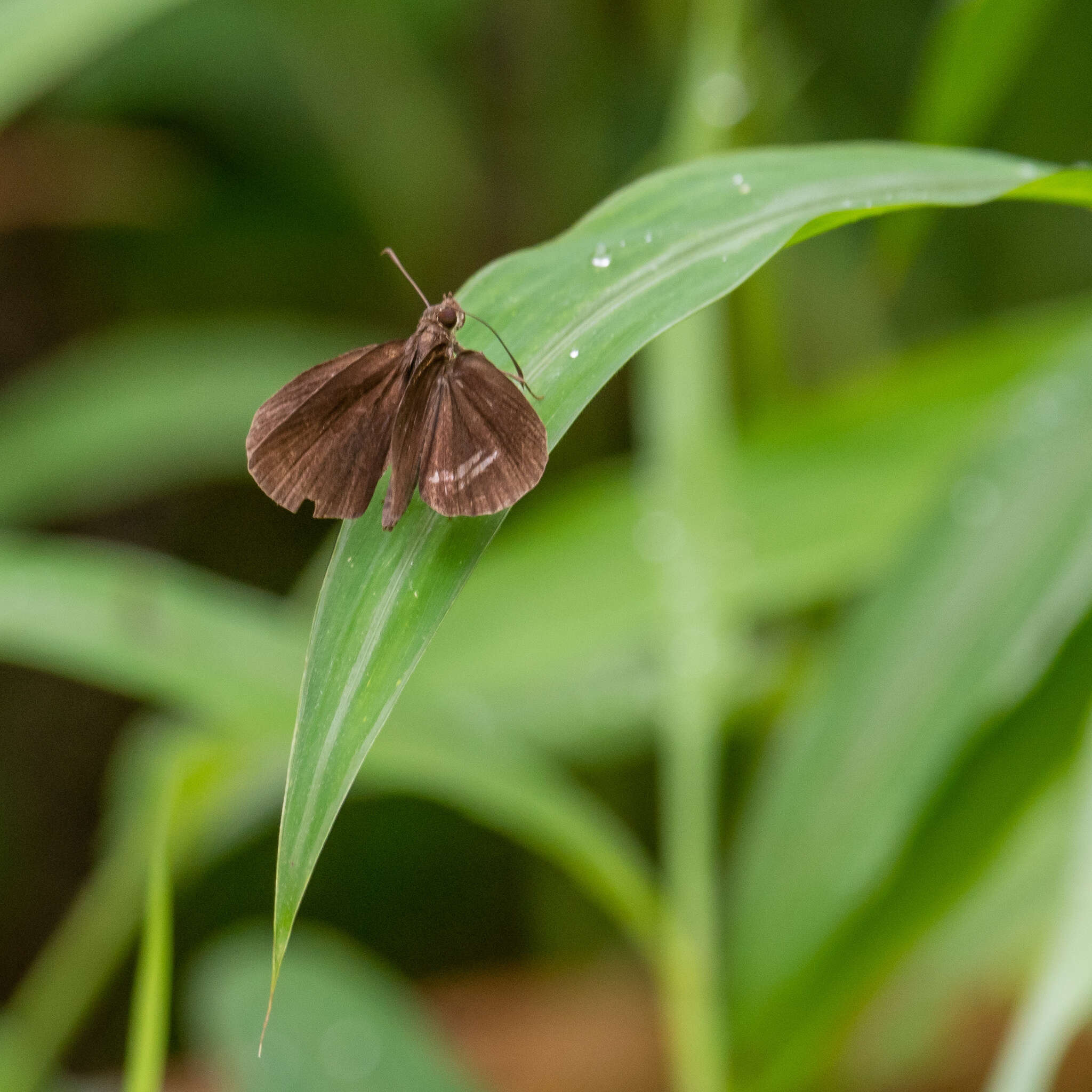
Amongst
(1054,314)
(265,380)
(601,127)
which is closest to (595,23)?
(601,127)

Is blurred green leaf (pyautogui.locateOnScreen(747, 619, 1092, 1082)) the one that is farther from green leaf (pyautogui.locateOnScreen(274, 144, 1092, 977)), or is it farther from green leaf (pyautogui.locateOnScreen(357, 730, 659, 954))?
green leaf (pyautogui.locateOnScreen(274, 144, 1092, 977))

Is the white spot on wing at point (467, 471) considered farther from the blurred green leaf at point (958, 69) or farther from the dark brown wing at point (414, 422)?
the blurred green leaf at point (958, 69)

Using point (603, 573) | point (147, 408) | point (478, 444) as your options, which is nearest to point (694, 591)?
point (603, 573)

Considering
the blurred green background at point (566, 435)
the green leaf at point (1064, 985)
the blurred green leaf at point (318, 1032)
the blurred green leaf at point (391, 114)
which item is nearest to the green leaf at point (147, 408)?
the blurred green background at point (566, 435)

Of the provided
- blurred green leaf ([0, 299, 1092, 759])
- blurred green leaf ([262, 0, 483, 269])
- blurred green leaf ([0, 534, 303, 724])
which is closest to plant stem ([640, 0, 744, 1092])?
blurred green leaf ([0, 299, 1092, 759])

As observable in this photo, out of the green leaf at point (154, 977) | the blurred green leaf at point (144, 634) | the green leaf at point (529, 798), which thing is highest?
the blurred green leaf at point (144, 634)

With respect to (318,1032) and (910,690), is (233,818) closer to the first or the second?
(318,1032)
